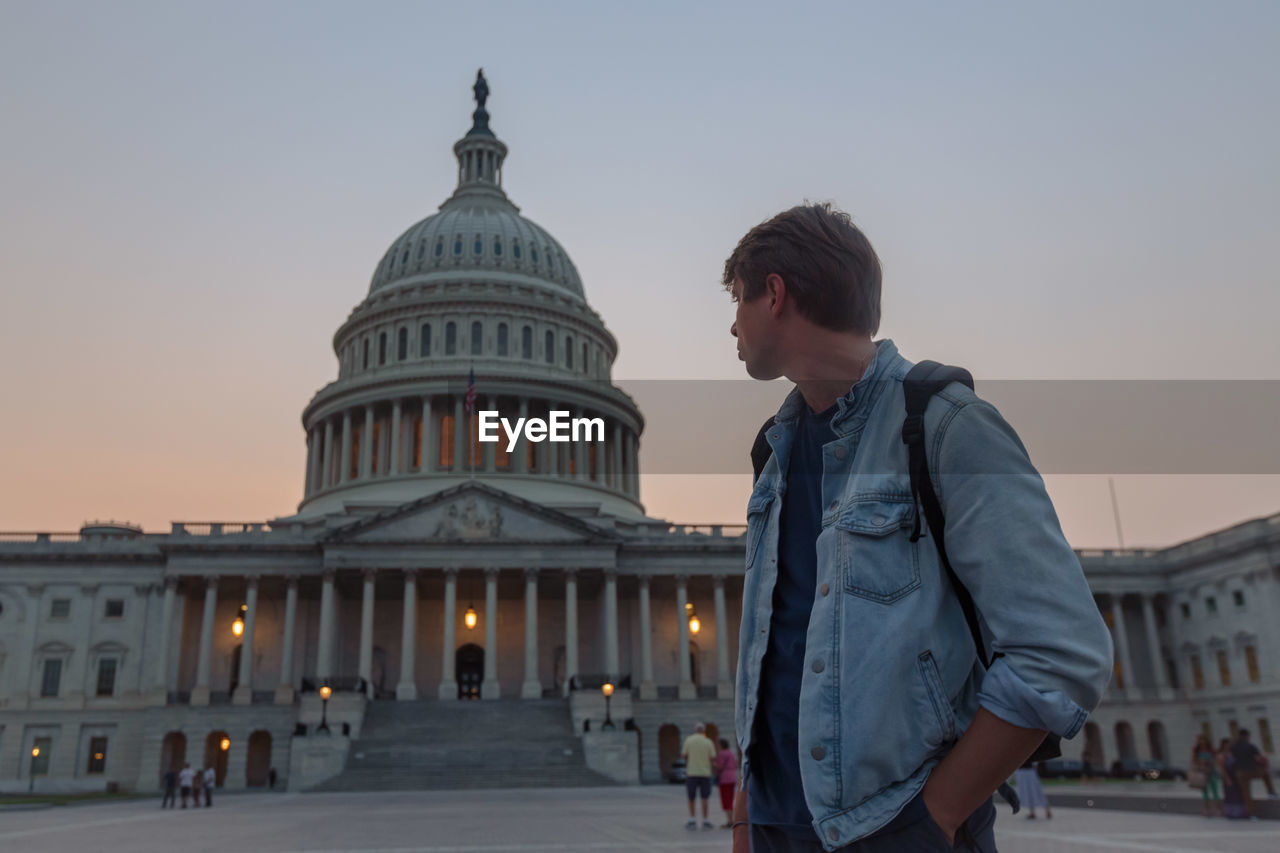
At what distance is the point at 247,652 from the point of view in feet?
222

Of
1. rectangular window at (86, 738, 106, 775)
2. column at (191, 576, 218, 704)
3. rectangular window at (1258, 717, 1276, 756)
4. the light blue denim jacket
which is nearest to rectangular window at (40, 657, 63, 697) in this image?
rectangular window at (86, 738, 106, 775)

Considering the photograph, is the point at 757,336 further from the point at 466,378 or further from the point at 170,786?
the point at 466,378

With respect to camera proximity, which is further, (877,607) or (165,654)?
(165,654)

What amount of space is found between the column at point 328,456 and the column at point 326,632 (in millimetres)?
23606

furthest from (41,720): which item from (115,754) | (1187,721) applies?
(1187,721)

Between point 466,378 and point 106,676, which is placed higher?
point 466,378

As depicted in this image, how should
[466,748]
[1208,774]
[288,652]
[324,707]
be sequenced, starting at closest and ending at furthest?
1. [1208,774]
2. [466,748]
3. [324,707]
4. [288,652]

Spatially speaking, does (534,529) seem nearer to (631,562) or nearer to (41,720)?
(631,562)

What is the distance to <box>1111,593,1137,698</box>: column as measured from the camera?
7794 cm

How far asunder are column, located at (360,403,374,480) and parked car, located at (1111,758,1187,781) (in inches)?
2308

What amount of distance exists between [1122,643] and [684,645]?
111 feet

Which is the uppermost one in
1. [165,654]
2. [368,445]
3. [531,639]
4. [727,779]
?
[368,445]

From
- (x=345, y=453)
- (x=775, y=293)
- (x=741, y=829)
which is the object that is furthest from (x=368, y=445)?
(x=775, y=293)

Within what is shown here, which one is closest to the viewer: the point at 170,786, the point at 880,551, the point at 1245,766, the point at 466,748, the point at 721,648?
the point at 880,551
